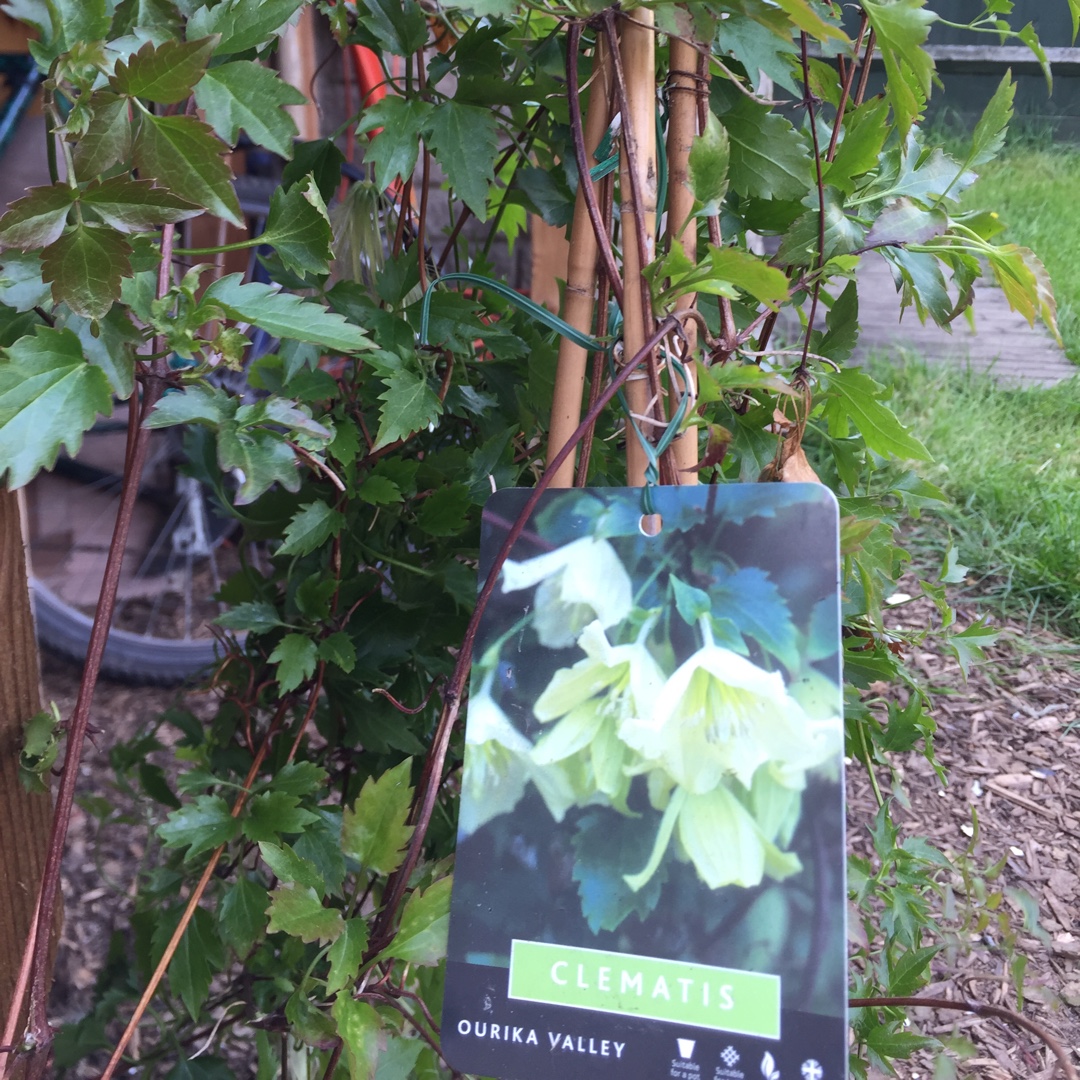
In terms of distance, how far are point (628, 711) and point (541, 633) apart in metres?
0.06

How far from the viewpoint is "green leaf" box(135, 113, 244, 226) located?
1.33 ft

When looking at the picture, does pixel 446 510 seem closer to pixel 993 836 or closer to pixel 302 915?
pixel 302 915

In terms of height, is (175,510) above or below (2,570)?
below

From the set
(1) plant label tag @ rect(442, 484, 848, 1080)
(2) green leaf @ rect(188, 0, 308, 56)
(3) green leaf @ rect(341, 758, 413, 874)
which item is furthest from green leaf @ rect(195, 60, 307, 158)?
(3) green leaf @ rect(341, 758, 413, 874)

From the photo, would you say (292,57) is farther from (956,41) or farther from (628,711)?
(628,711)

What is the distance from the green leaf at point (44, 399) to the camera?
0.40 metres

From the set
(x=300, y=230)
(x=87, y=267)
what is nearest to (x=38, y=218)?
(x=87, y=267)

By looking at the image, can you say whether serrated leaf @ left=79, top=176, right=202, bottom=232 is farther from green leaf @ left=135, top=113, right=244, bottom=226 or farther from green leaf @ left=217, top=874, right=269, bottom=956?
green leaf @ left=217, top=874, right=269, bottom=956

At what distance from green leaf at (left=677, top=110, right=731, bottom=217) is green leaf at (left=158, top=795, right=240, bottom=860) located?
21.3 inches

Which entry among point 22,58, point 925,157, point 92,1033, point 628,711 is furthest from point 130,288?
point 22,58

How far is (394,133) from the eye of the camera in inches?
23.4

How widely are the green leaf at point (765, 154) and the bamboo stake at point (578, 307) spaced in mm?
111

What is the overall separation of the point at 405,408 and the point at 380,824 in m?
0.27

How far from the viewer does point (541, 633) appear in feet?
1.50
